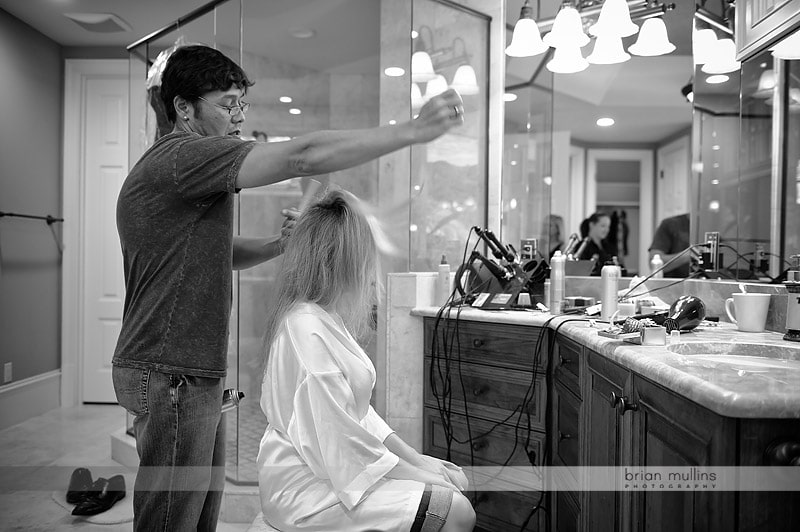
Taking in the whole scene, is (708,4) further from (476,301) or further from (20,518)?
(20,518)

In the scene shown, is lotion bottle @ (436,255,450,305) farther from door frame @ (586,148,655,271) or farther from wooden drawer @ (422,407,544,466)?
door frame @ (586,148,655,271)

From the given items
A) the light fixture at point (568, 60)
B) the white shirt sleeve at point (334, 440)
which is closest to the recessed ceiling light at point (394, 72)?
the light fixture at point (568, 60)

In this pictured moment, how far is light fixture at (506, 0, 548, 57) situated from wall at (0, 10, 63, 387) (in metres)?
3.19

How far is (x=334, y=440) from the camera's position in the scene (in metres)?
1.26

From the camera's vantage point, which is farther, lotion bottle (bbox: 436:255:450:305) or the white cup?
lotion bottle (bbox: 436:255:450:305)

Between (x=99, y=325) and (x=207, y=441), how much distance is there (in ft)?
12.2

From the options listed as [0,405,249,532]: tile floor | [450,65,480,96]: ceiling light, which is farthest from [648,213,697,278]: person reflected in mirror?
[0,405,249,532]: tile floor

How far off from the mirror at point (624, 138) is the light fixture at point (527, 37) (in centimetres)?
6

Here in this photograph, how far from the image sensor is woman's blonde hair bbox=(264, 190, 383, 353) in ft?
4.66

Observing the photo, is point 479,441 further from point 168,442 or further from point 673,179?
point 168,442

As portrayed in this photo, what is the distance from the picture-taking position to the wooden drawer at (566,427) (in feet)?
6.32

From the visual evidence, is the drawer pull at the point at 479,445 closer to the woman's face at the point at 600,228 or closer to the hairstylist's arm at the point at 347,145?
the woman's face at the point at 600,228

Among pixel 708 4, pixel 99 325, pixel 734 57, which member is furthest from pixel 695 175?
pixel 99 325

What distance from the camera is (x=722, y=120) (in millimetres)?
2271
